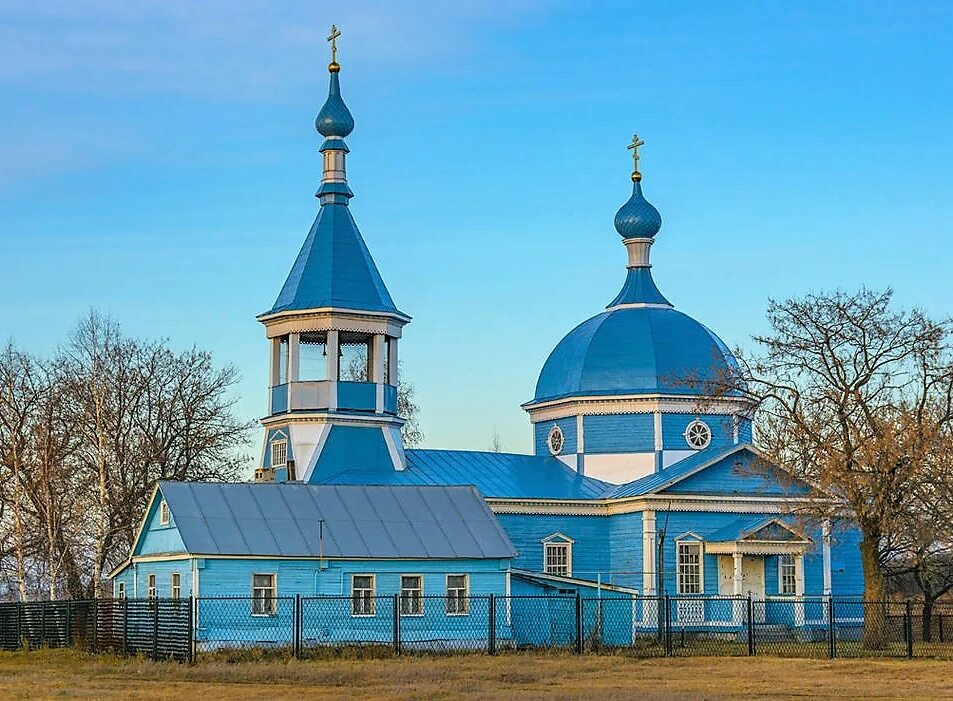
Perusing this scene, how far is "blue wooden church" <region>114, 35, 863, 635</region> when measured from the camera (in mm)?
37188

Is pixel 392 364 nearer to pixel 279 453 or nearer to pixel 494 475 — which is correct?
pixel 279 453

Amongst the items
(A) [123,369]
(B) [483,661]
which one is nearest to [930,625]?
(B) [483,661]

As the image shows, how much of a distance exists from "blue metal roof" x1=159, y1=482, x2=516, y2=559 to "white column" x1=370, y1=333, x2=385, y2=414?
501cm

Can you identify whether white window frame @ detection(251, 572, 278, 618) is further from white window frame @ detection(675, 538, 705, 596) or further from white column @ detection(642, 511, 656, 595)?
white window frame @ detection(675, 538, 705, 596)

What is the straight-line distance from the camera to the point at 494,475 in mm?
46469

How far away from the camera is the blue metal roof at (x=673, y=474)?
4420 centimetres

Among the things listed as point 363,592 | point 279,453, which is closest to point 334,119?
point 279,453

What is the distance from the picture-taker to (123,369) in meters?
47.4

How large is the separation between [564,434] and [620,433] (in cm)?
195

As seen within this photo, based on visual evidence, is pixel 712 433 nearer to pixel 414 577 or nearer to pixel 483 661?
pixel 414 577

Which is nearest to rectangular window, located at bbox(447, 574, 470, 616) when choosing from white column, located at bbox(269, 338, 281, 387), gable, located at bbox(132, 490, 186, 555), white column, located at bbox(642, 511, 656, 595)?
gable, located at bbox(132, 490, 186, 555)

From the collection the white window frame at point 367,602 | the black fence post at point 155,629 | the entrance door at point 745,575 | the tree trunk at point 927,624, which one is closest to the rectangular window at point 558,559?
the entrance door at point 745,575

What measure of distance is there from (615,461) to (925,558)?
357 inches

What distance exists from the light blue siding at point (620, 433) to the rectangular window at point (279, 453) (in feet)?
29.4
